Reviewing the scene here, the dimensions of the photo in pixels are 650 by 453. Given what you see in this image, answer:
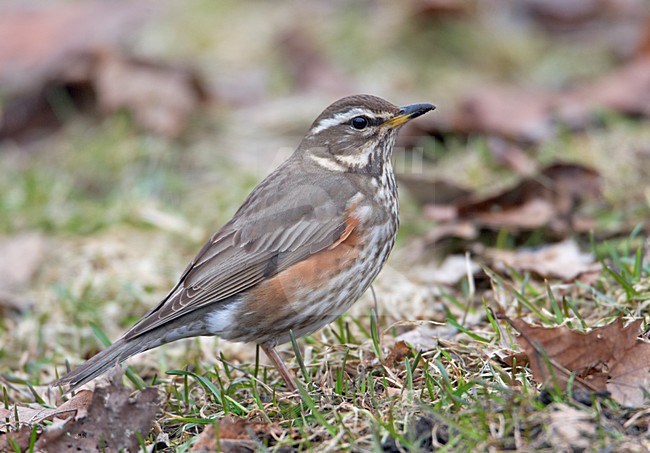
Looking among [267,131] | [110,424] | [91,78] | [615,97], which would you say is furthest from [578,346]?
[91,78]

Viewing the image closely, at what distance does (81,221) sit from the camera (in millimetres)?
7500

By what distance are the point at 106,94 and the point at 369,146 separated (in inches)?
164

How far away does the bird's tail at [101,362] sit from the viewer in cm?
470

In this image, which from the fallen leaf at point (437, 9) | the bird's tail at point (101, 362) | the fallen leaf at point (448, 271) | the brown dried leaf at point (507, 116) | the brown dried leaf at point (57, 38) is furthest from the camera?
the fallen leaf at point (437, 9)

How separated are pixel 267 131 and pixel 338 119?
3766 millimetres

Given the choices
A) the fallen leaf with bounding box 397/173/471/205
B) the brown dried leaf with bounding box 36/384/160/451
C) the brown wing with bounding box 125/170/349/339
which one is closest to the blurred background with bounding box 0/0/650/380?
the fallen leaf with bounding box 397/173/471/205

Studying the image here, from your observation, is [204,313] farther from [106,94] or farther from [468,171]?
[106,94]

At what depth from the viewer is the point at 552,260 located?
5887 millimetres

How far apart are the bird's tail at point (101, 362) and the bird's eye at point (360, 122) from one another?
5.79ft

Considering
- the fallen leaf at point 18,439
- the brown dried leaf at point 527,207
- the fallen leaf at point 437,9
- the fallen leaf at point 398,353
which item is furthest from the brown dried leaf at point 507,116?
the fallen leaf at point 18,439

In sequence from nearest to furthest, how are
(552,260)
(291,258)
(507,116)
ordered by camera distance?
(291,258)
(552,260)
(507,116)

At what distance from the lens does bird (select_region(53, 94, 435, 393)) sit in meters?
4.97

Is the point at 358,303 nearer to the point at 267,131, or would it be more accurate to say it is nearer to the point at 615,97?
the point at 267,131

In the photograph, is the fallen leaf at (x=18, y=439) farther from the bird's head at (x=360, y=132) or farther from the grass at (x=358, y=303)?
the bird's head at (x=360, y=132)
